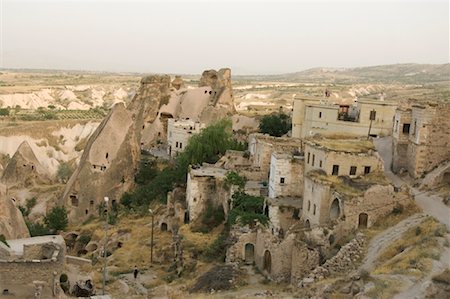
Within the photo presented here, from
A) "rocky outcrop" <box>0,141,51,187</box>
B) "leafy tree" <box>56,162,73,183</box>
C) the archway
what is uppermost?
the archway

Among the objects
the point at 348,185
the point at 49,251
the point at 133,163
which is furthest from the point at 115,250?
the point at 348,185

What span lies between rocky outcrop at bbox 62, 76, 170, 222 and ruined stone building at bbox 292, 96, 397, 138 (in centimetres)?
1198

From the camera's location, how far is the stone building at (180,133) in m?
49.5

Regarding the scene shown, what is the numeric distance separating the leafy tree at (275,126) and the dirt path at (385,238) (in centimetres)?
2215

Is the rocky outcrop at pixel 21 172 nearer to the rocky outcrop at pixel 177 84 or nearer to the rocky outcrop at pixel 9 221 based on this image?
the rocky outcrop at pixel 9 221

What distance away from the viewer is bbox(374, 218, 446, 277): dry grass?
2002 cm

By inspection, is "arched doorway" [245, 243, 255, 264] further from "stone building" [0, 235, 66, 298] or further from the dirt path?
"stone building" [0, 235, 66, 298]

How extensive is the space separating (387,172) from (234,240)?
966 cm

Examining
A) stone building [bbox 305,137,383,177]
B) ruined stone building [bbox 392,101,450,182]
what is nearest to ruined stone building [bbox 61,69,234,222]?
stone building [bbox 305,137,383,177]

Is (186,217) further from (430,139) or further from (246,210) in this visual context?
(430,139)

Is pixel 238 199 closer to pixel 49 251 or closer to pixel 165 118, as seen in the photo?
pixel 49 251

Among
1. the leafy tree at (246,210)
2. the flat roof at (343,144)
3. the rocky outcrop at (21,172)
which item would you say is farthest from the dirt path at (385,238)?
the rocky outcrop at (21,172)

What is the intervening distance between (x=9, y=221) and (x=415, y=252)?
21469mm

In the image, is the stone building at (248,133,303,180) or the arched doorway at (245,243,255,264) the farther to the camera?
the stone building at (248,133,303,180)
